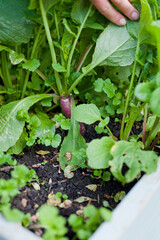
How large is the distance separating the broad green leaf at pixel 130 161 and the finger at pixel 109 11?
38 centimetres

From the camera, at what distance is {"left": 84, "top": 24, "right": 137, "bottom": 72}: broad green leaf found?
87 cm

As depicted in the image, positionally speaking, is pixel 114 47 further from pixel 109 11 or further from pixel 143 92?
pixel 143 92

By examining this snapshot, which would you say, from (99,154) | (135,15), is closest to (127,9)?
(135,15)

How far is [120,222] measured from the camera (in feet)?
1.82

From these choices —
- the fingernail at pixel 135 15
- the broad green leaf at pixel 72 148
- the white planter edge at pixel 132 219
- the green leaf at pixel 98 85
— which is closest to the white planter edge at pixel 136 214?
the white planter edge at pixel 132 219

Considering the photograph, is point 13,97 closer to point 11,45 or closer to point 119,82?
point 11,45

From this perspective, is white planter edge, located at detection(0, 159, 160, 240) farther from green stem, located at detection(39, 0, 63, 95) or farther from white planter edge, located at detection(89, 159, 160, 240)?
green stem, located at detection(39, 0, 63, 95)

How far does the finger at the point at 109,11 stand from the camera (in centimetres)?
80

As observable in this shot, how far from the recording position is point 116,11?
0.83 metres

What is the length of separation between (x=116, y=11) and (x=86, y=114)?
314mm

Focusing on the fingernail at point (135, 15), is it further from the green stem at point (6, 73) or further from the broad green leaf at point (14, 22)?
the green stem at point (6, 73)

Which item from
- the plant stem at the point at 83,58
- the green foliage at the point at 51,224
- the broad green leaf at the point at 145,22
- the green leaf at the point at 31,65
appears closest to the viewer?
the green foliage at the point at 51,224

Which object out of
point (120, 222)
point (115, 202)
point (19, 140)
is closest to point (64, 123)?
point (19, 140)

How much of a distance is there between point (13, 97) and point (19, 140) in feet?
0.63
